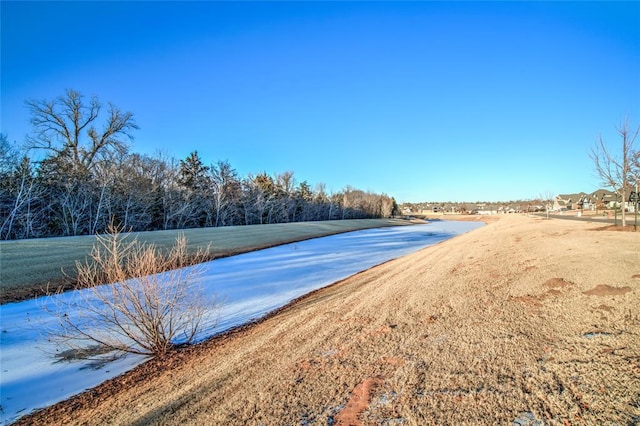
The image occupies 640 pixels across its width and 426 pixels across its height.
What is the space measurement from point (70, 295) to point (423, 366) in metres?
11.6

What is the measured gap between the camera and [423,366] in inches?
145

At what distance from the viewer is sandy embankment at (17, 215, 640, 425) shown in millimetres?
2914

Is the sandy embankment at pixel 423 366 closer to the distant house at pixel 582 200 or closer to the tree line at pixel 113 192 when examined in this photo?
the tree line at pixel 113 192

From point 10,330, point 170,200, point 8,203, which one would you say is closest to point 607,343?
point 10,330

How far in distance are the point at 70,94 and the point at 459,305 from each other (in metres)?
37.7

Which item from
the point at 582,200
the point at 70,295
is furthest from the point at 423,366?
the point at 582,200

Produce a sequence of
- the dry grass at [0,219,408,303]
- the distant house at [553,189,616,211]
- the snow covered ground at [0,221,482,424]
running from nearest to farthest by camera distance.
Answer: the snow covered ground at [0,221,482,424]
the dry grass at [0,219,408,303]
the distant house at [553,189,616,211]

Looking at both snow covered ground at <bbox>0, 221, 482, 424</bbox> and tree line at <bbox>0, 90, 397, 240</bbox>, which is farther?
tree line at <bbox>0, 90, 397, 240</bbox>

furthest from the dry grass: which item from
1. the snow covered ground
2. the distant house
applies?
the distant house

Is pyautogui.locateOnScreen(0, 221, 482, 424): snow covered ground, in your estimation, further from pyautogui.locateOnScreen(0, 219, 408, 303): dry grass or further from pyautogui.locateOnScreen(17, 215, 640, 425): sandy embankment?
pyautogui.locateOnScreen(0, 219, 408, 303): dry grass

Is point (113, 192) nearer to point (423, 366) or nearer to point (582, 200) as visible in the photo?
point (423, 366)

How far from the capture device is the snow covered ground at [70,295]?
461 centimetres

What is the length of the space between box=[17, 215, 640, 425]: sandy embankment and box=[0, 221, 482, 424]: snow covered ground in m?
0.66

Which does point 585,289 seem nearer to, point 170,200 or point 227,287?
point 227,287
